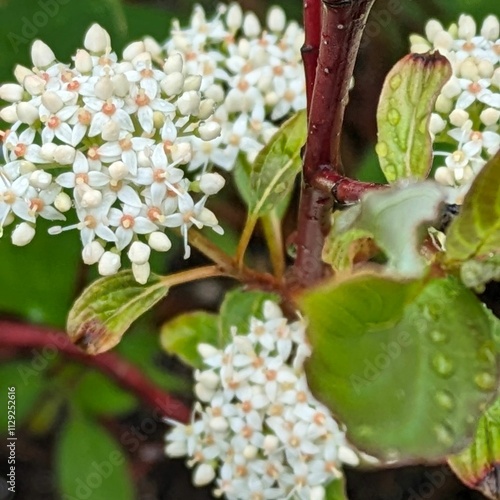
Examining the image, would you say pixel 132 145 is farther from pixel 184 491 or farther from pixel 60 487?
pixel 184 491

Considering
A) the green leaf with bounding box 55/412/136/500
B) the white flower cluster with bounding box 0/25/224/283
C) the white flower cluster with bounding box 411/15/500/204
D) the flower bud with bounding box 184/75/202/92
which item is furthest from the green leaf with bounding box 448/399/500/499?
the green leaf with bounding box 55/412/136/500

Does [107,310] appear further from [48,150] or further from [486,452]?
[486,452]

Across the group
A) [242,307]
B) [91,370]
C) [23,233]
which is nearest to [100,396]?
[91,370]

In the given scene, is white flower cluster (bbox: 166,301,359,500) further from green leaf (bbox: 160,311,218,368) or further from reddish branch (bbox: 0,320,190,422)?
reddish branch (bbox: 0,320,190,422)

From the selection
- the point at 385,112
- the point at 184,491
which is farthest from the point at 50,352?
the point at 385,112

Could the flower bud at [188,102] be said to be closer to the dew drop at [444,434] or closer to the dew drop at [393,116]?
the dew drop at [393,116]

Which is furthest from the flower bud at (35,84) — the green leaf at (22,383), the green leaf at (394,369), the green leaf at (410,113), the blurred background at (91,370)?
the green leaf at (22,383)
